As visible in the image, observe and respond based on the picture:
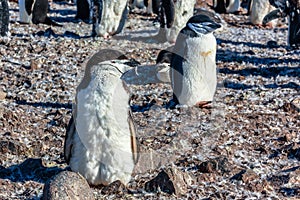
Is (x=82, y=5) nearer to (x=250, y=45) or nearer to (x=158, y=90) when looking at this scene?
(x=250, y=45)

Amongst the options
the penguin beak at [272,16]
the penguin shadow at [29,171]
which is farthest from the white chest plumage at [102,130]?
the penguin beak at [272,16]

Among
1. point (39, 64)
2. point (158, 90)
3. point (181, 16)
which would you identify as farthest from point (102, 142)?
point (181, 16)

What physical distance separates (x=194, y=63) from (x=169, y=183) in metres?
2.36

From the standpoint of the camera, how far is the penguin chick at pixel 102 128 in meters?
4.57

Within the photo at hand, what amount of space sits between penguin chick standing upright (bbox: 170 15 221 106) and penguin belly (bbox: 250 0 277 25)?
602 cm

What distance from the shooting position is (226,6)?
14500mm

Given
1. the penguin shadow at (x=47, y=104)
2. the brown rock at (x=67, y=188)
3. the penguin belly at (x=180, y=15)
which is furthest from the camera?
the penguin belly at (x=180, y=15)

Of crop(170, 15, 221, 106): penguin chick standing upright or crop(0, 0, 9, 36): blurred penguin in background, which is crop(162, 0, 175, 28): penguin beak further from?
crop(170, 15, 221, 106): penguin chick standing upright

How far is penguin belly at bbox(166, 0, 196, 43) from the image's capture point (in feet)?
33.3

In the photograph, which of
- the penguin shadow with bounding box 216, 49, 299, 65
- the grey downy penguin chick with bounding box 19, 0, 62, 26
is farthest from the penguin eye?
the grey downy penguin chick with bounding box 19, 0, 62, 26

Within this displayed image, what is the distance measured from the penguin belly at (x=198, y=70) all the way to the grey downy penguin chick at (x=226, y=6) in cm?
751

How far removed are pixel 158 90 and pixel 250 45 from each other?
133 inches

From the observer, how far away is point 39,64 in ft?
27.2

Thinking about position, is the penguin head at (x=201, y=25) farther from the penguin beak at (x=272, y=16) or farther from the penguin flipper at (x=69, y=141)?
the penguin beak at (x=272, y=16)
